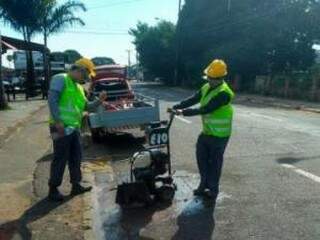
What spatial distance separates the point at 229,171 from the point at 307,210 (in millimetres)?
2875

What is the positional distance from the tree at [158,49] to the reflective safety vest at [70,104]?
62282 mm

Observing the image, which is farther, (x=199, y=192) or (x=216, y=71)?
(x=199, y=192)

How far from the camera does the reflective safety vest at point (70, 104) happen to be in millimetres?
8062

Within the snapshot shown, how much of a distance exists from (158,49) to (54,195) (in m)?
65.9

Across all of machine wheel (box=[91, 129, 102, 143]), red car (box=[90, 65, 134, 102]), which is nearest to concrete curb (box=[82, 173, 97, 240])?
machine wheel (box=[91, 129, 102, 143])

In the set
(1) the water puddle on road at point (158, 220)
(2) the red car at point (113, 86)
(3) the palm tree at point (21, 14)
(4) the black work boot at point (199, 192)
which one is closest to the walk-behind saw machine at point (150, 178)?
(1) the water puddle on road at point (158, 220)

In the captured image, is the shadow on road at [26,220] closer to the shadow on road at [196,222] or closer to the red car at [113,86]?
the shadow on road at [196,222]

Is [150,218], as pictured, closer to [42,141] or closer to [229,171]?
[229,171]

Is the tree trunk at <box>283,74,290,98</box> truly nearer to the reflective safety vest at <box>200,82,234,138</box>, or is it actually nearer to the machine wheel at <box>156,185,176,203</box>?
the reflective safety vest at <box>200,82,234,138</box>

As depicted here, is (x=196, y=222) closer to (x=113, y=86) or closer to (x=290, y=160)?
(x=290, y=160)

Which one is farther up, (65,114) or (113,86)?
(65,114)

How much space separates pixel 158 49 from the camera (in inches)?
2891

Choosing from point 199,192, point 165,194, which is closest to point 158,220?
point 165,194

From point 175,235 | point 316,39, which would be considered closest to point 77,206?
point 175,235
